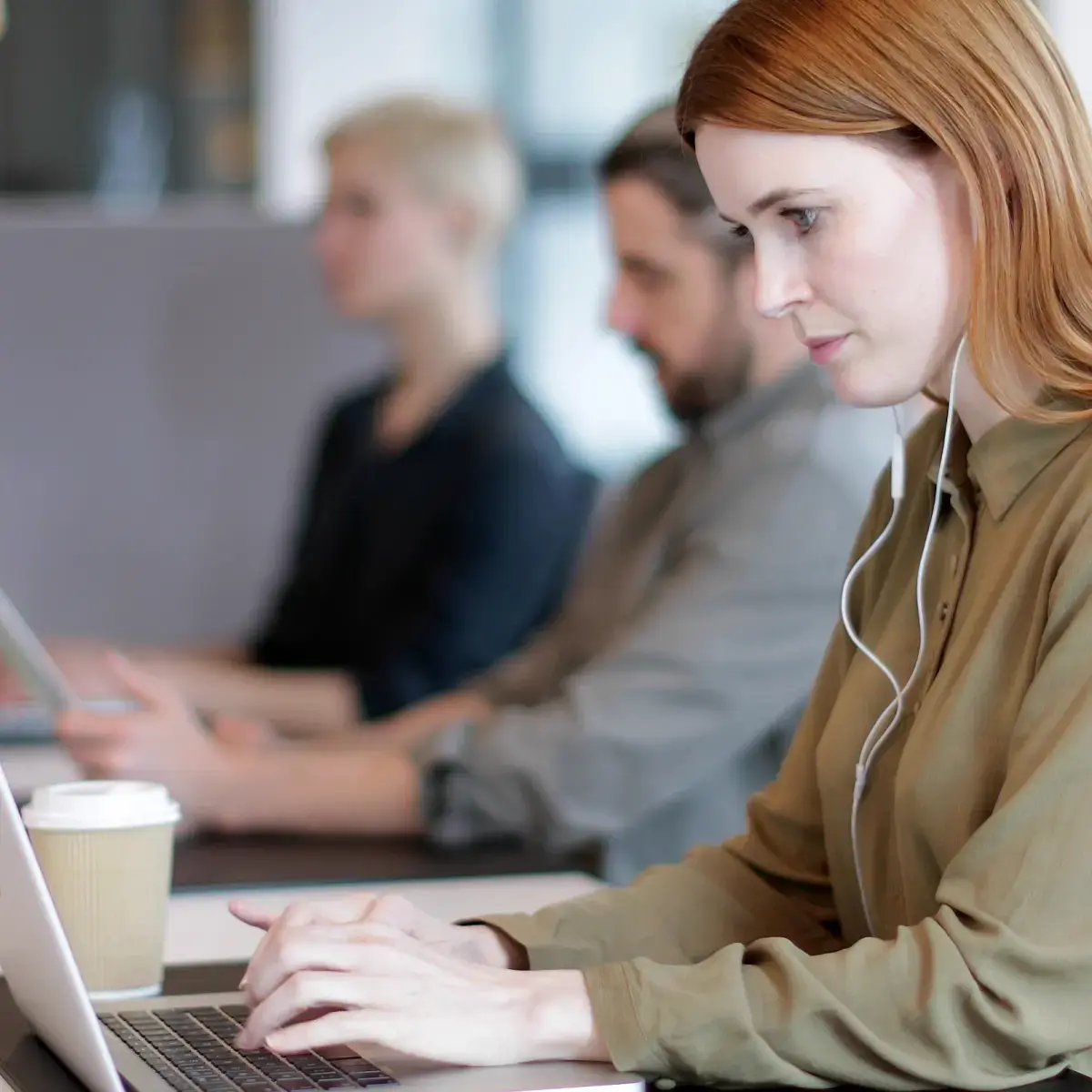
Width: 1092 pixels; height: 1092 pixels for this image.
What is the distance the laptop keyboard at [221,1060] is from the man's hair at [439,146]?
191 centimetres

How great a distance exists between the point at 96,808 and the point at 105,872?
38mm

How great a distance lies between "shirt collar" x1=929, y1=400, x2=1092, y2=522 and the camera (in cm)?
102

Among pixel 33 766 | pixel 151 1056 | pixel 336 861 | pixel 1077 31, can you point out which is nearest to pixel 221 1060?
pixel 151 1056

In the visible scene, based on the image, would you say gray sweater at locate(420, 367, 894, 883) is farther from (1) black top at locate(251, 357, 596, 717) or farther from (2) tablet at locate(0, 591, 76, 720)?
(1) black top at locate(251, 357, 596, 717)

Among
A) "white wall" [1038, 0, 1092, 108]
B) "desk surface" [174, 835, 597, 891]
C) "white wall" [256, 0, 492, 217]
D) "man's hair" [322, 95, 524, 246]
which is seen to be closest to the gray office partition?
"man's hair" [322, 95, 524, 246]

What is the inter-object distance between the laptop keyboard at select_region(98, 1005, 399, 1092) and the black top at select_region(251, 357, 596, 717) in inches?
54.7

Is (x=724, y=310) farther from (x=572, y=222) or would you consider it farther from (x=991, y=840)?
(x=572, y=222)

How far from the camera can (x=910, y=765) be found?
1.00 m

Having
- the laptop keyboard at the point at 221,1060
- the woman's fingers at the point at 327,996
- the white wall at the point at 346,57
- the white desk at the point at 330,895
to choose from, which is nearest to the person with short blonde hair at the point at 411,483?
the white desk at the point at 330,895

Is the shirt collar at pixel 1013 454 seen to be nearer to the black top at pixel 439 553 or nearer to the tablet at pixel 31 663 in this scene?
the tablet at pixel 31 663

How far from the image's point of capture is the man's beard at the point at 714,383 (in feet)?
6.05

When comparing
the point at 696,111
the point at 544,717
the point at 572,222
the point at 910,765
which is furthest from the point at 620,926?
the point at 572,222

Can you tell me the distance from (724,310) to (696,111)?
2.69 feet

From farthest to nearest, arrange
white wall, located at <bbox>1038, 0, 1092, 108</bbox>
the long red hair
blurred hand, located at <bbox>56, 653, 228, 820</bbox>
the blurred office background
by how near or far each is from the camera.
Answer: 1. the blurred office background
2. white wall, located at <bbox>1038, 0, 1092, 108</bbox>
3. blurred hand, located at <bbox>56, 653, 228, 820</bbox>
4. the long red hair
